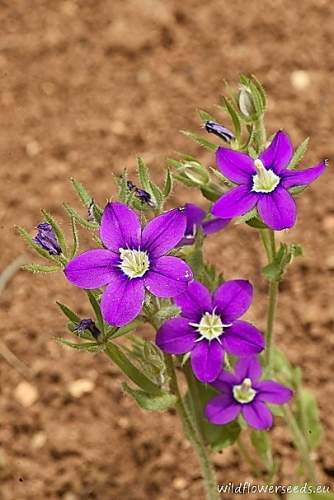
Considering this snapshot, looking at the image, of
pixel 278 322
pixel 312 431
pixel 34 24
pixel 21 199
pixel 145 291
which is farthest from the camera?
pixel 34 24

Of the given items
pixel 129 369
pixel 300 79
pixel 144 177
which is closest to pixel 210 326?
pixel 129 369

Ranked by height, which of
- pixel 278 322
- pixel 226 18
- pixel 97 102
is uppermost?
pixel 226 18

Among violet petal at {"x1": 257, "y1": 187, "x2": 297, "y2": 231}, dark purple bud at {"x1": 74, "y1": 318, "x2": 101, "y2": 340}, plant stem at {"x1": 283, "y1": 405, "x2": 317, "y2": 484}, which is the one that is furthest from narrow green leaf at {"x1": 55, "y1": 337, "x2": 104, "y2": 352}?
plant stem at {"x1": 283, "y1": 405, "x2": 317, "y2": 484}

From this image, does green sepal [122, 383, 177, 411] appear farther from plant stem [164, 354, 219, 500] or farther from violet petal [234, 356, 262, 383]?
violet petal [234, 356, 262, 383]

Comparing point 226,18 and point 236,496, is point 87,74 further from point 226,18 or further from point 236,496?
point 236,496

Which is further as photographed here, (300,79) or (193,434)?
(300,79)

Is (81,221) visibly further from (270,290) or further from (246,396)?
(246,396)

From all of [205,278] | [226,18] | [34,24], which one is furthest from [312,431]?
[34,24]
